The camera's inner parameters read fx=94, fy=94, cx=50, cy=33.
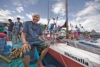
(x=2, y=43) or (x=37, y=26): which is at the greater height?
(x=37, y=26)

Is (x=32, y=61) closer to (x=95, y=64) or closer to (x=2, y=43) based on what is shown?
(x=2, y=43)

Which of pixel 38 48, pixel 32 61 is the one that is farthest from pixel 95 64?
pixel 32 61

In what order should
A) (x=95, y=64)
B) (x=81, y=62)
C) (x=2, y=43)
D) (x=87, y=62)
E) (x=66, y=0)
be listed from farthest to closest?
(x=66, y=0), (x=2, y=43), (x=81, y=62), (x=87, y=62), (x=95, y=64)

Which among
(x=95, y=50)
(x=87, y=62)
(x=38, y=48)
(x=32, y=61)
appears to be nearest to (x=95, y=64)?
(x=87, y=62)

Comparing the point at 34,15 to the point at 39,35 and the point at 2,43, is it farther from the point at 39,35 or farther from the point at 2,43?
the point at 2,43

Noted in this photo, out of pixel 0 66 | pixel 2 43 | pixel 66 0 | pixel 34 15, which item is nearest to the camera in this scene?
pixel 34 15

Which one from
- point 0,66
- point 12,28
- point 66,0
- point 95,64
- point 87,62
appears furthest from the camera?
point 12,28

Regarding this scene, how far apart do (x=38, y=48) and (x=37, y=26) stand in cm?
64

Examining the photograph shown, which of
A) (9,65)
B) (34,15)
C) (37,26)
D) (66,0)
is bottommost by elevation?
(9,65)

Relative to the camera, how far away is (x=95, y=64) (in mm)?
1993

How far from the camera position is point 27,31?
8.35 feet

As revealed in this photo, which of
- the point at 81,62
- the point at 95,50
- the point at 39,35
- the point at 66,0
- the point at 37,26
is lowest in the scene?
the point at 81,62

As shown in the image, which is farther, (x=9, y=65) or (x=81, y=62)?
(x=9, y=65)

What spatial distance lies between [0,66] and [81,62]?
97.3 inches
